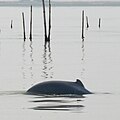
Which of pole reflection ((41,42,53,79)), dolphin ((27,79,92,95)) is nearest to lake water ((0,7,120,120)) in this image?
pole reflection ((41,42,53,79))

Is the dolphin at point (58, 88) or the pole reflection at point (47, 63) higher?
the dolphin at point (58, 88)

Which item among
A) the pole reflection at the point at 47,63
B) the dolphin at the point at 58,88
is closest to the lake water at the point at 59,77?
the pole reflection at the point at 47,63

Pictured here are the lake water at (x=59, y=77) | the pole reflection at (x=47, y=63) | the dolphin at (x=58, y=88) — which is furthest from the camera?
the pole reflection at (x=47, y=63)

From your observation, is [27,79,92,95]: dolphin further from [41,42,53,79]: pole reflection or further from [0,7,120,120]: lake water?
[41,42,53,79]: pole reflection

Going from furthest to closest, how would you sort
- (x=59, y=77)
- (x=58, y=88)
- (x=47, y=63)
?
1. (x=47, y=63)
2. (x=59, y=77)
3. (x=58, y=88)

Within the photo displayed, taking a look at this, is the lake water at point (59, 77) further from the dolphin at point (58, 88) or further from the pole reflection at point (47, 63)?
the dolphin at point (58, 88)

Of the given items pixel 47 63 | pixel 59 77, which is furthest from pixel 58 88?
pixel 47 63

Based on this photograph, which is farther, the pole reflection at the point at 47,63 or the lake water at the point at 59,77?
the pole reflection at the point at 47,63

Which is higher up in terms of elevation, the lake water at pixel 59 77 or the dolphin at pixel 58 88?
the dolphin at pixel 58 88

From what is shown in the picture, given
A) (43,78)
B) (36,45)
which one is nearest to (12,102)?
(43,78)

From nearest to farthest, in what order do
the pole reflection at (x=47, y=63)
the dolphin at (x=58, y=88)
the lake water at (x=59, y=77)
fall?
the lake water at (x=59, y=77)
the dolphin at (x=58, y=88)
the pole reflection at (x=47, y=63)

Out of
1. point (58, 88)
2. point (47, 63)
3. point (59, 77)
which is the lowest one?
point (47, 63)

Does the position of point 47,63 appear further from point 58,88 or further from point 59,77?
point 58,88

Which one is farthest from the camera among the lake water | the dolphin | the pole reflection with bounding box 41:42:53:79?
the pole reflection with bounding box 41:42:53:79
